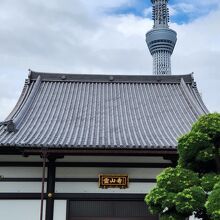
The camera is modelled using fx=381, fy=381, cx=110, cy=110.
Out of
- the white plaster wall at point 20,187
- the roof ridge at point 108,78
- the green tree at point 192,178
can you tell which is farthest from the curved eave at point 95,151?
the roof ridge at point 108,78

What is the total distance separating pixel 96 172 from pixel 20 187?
2.19m

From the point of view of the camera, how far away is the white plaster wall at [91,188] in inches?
426

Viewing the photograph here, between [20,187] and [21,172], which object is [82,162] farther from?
[20,187]

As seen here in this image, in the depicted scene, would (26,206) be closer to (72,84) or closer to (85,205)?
(85,205)

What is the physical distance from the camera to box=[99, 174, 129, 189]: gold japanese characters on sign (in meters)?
10.8

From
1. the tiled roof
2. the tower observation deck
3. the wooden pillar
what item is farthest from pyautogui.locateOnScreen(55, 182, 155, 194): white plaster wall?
the tower observation deck

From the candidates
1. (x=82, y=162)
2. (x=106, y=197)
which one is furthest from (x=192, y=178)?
(x=82, y=162)

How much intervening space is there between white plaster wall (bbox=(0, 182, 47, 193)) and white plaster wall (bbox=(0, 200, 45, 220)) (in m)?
0.27

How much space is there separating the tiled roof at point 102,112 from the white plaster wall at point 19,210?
68.8 inches

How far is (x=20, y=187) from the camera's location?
424 inches

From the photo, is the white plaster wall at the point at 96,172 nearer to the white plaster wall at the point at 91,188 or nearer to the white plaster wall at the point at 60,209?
the white plaster wall at the point at 91,188

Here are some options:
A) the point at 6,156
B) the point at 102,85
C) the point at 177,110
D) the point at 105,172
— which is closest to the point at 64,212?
the point at 105,172

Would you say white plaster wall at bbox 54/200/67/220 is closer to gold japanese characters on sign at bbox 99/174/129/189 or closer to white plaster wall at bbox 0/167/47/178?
white plaster wall at bbox 0/167/47/178

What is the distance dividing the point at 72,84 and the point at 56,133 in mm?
5954
